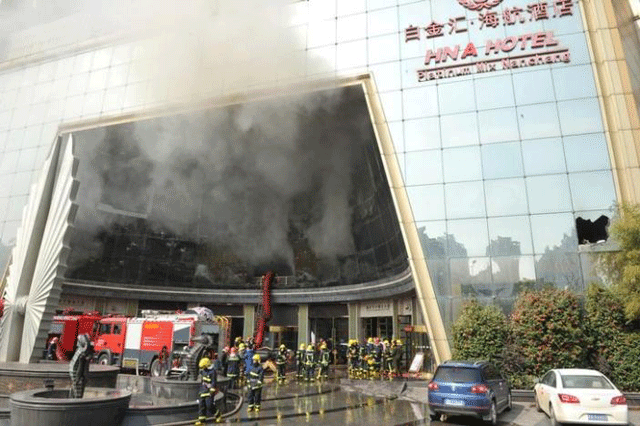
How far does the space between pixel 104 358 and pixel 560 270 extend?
757 inches

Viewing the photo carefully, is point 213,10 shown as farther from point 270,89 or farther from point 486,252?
point 486,252

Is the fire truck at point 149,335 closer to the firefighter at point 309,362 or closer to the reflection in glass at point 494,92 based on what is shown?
the firefighter at point 309,362

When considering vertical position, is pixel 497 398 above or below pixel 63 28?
below

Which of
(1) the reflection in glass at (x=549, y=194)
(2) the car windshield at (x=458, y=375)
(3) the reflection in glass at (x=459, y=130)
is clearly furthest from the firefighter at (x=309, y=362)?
(1) the reflection in glass at (x=549, y=194)

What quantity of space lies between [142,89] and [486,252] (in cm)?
1939

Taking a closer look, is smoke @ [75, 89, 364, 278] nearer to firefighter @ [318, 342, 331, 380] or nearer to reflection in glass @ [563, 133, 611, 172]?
reflection in glass @ [563, 133, 611, 172]

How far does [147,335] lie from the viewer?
1859 centimetres

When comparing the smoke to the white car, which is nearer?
the white car

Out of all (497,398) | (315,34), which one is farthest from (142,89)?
(497,398)

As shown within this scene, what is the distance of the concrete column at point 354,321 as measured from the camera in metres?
26.8

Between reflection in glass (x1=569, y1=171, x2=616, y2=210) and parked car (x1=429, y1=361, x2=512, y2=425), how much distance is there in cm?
847

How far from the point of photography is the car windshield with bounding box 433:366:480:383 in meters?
9.60

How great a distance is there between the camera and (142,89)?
23281 millimetres

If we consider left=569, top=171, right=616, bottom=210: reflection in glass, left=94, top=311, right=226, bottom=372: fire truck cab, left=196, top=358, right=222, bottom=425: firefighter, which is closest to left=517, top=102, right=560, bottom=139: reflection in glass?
left=569, top=171, right=616, bottom=210: reflection in glass
